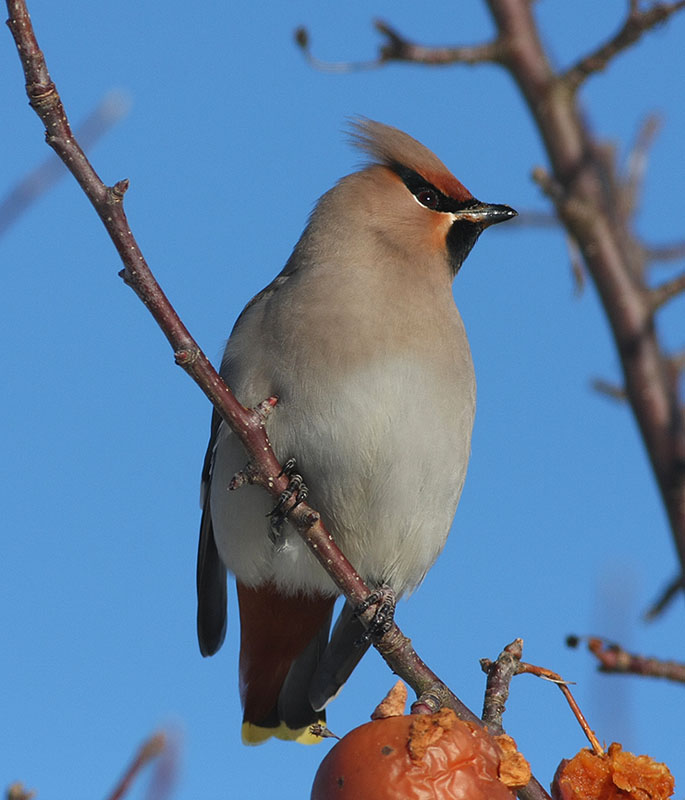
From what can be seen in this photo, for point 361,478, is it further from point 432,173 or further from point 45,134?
point 45,134

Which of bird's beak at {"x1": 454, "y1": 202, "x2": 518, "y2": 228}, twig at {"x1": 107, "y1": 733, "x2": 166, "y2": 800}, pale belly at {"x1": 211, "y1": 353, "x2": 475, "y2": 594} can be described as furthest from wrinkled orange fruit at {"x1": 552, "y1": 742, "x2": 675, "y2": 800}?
bird's beak at {"x1": 454, "y1": 202, "x2": 518, "y2": 228}

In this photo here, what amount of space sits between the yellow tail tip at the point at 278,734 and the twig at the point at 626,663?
6.96ft

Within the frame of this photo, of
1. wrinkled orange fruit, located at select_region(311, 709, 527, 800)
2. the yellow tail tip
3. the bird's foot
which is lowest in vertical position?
wrinkled orange fruit, located at select_region(311, 709, 527, 800)

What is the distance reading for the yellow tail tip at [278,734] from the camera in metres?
4.06

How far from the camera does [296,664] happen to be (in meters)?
4.04

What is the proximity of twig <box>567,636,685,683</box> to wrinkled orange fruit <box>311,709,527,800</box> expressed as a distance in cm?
27

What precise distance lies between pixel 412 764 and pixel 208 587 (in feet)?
7.83

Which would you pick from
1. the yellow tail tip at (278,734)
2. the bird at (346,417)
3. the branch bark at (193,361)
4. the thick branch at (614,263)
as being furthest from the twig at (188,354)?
the yellow tail tip at (278,734)

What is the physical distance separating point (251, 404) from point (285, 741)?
1.42m

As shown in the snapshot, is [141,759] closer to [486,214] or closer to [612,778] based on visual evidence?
[612,778]

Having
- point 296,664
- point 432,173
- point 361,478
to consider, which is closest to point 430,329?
point 361,478

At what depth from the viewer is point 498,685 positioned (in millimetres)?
2268

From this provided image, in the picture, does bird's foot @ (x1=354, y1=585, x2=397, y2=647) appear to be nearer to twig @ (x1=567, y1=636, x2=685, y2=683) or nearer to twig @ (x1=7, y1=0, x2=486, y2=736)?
twig @ (x1=7, y1=0, x2=486, y2=736)

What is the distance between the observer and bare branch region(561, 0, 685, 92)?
224 cm
